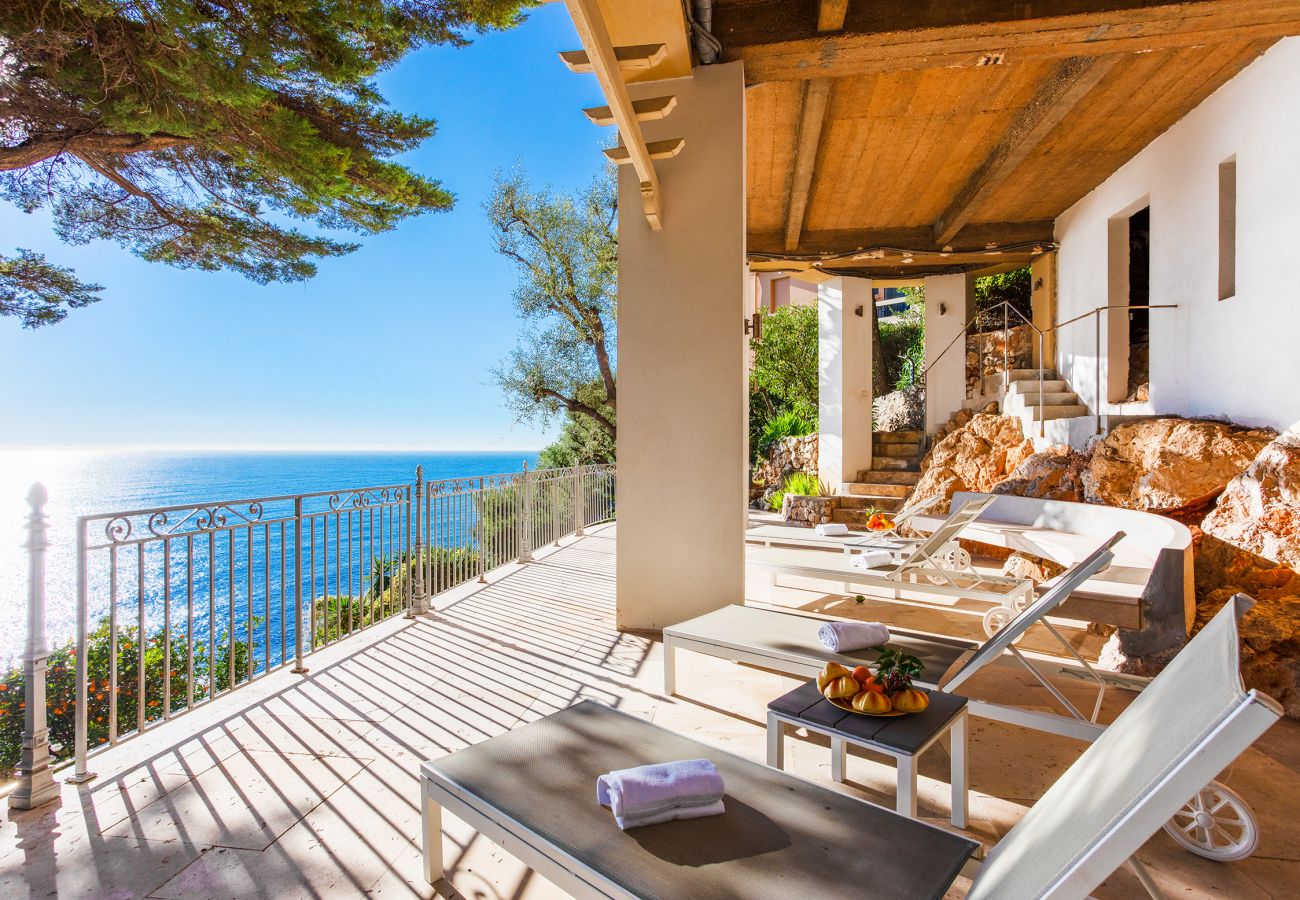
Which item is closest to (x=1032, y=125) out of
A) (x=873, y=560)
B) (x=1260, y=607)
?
(x=873, y=560)

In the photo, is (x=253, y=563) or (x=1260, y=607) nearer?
(x=1260, y=607)

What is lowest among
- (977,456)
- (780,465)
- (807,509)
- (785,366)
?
(807,509)

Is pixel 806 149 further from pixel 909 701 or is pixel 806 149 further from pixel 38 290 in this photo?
pixel 38 290

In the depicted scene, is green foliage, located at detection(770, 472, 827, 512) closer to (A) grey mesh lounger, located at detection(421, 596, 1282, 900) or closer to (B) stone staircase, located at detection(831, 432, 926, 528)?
(B) stone staircase, located at detection(831, 432, 926, 528)

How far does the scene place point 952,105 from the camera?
5.12m

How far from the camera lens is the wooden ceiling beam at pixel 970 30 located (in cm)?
368

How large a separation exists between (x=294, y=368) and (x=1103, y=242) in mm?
69696

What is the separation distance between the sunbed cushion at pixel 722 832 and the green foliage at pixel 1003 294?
12.1 meters

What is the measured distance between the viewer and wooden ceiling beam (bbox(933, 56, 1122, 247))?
4.52 meters

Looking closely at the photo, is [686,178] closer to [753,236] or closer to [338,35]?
[338,35]

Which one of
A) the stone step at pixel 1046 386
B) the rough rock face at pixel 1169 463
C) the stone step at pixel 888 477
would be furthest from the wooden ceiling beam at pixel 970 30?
the stone step at pixel 888 477

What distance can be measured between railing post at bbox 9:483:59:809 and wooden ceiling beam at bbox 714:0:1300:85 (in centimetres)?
432

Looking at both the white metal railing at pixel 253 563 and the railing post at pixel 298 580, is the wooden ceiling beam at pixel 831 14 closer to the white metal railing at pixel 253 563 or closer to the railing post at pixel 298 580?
the white metal railing at pixel 253 563

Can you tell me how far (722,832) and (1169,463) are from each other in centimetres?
534
